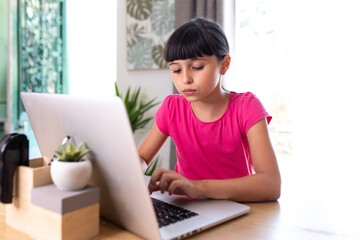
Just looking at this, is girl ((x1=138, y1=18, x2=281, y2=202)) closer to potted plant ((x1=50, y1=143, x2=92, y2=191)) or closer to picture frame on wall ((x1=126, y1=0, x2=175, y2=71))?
potted plant ((x1=50, y1=143, x2=92, y2=191))

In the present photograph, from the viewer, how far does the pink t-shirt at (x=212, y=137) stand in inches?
50.1

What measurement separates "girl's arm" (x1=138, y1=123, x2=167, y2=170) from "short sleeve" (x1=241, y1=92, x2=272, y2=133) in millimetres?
396

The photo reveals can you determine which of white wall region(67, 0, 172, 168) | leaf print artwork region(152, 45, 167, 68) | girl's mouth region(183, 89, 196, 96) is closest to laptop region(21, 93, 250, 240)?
girl's mouth region(183, 89, 196, 96)

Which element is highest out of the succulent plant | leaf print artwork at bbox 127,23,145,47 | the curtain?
the curtain

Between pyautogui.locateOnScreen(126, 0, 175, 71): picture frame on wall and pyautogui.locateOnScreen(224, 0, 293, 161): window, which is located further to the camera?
pyautogui.locateOnScreen(126, 0, 175, 71): picture frame on wall

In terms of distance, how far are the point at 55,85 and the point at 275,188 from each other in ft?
12.0

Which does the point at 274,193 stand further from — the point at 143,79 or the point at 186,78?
the point at 143,79

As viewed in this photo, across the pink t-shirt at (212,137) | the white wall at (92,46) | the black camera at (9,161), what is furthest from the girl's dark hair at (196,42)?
the white wall at (92,46)

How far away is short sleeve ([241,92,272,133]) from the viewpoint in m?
1.16

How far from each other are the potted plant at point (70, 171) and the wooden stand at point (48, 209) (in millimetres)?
14

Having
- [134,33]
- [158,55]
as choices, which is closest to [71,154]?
[158,55]

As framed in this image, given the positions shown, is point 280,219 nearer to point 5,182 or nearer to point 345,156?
point 5,182

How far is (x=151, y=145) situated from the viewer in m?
1.41

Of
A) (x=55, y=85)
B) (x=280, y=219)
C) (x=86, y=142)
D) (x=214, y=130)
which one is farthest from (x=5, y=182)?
(x=55, y=85)
